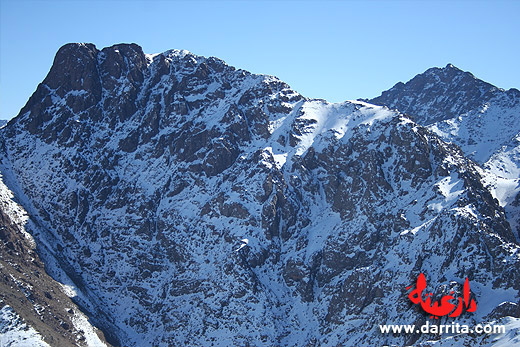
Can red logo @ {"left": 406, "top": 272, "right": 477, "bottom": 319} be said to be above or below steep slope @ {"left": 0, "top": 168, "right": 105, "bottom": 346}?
below

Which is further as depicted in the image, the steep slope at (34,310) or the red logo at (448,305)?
the steep slope at (34,310)

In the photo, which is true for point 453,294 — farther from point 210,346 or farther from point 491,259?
point 210,346

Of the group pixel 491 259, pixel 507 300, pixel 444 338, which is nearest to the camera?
pixel 444 338

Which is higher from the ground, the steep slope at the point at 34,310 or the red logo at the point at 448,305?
the steep slope at the point at 34,310

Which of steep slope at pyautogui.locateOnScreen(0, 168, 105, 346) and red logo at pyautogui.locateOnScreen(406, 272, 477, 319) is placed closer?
red logo at pyautogui.locateOnScreen(406, 272, 477, 319)

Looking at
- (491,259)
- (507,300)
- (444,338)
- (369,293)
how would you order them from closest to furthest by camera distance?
(444,338) → (507,300) → (491,259) → (369,293)

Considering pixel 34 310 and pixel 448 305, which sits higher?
pixel 34 310

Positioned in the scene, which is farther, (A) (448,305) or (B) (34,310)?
(B) (34,310)

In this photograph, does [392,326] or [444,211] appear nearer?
[392,326]

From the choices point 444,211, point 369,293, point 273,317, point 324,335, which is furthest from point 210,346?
point 444,211

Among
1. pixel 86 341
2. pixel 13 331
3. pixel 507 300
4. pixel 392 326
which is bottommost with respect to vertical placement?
pixel 507 300

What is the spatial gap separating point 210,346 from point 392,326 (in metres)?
54.0

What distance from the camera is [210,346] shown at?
193 m

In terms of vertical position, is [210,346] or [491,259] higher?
[210,346]
